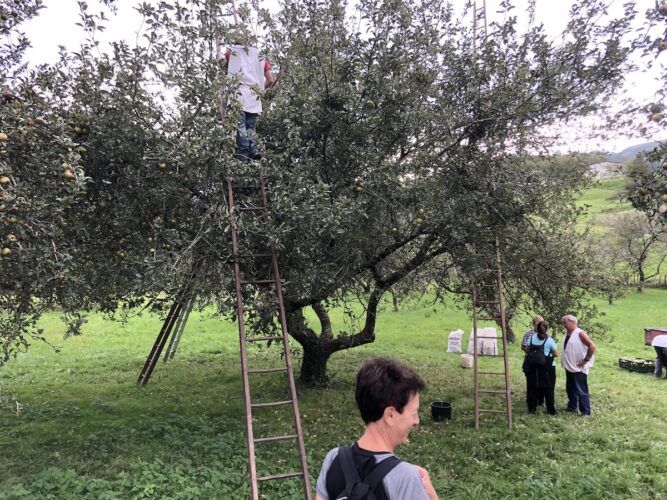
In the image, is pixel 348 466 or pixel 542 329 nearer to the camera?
pixel 348 466

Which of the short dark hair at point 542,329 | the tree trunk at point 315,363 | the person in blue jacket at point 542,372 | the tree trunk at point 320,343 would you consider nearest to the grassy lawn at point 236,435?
the person in blue jacket at point 542,372

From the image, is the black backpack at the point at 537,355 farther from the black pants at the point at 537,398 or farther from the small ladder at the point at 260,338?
the small ladder at the point at 260,338

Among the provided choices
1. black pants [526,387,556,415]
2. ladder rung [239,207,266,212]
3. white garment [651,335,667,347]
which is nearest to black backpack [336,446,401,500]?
ladder rung [239,207,266,212]

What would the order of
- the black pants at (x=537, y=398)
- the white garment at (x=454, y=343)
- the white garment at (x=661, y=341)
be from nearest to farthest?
the black pants at (x=537, y=398) < the white garment at (x=661, y=341) < the white garment at (x=454, y=343)

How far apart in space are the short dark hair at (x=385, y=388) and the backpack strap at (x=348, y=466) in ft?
0.53

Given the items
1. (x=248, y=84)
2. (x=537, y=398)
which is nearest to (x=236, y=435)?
(x=248, y=84)

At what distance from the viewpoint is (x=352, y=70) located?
246 inches

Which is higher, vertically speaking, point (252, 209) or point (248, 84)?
point (248, 84)

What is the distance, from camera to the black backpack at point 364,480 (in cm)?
199

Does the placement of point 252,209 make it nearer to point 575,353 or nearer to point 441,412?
point 441,412

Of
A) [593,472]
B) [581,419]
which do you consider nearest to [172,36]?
[593,472]

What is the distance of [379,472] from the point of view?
2016 mm

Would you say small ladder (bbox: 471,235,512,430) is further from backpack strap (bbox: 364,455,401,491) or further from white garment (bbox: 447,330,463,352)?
white garment (bbox: 447,330,463,352)

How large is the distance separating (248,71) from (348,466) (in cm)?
527
